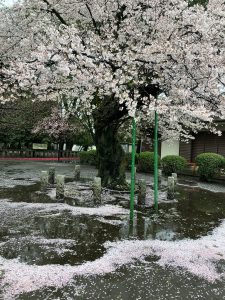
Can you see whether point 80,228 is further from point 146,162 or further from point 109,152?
point 146,162

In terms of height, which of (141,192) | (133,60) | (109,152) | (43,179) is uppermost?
(133,60)

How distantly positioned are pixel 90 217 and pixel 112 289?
16.6ft

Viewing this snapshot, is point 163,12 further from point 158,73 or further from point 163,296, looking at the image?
point 163,296

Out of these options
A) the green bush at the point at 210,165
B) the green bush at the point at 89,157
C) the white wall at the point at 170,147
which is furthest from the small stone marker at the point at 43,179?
the green bush at the point at 89,157

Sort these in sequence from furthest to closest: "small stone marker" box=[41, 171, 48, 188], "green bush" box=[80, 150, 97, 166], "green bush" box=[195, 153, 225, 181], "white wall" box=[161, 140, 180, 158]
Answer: "green bush" box=[80, 150, 97, 166] < "white wall" box=[161, 140, 180, 158] < "green bush" box=[195, 153, 225, 181] < "small stone marker" box=[41, 171, 48, 188]

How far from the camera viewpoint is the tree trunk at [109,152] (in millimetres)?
15719

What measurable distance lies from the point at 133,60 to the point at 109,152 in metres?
5.73

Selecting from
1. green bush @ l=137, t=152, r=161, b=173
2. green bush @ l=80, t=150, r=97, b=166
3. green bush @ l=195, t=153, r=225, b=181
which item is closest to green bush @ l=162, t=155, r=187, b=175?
green bush @ l=137, t=152, r=161, b=173

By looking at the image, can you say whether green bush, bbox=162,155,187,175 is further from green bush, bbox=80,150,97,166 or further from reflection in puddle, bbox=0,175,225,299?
reflection in puddle, bbox=0,175,225,299

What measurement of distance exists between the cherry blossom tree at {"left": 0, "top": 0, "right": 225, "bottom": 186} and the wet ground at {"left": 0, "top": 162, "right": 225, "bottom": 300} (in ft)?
11.3

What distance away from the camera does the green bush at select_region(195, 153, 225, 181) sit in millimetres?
21469

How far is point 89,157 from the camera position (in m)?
34.7

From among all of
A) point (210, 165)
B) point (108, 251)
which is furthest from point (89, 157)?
point (108, 251)

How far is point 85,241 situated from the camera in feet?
26.9
